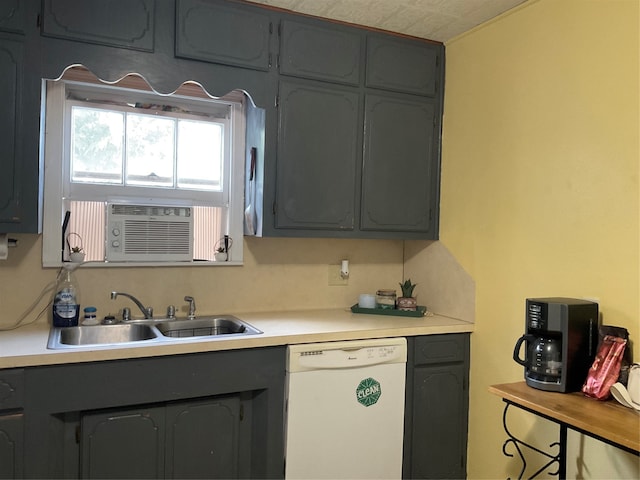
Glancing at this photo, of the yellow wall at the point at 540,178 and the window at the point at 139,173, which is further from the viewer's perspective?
the window at the point at 139,173

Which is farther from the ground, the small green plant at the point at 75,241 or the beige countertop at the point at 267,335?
the small green plant at the point at 75,241

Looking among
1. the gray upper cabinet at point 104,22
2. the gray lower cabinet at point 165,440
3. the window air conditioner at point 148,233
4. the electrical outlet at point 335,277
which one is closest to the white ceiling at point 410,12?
the gray upper cabinet at point 104,22

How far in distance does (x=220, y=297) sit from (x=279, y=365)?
2.20 ft

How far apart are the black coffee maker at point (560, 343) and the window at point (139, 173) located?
154 centimetres

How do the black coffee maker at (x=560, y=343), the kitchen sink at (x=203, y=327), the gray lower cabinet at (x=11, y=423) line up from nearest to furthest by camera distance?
the gray lower cabinet at (x=11, y=423) < the black coffee maker at (x=560, y=343) < the kitchen sink at (x=203, y=327)

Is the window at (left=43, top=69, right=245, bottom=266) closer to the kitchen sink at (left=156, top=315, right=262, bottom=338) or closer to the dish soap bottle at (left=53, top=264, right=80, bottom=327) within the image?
the dish soap bottle at (left=53, top=264, right=80, bottom=327)

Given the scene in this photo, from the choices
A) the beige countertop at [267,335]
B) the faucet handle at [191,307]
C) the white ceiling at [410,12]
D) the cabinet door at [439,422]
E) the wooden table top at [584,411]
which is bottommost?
the cabinet door at [439,422]

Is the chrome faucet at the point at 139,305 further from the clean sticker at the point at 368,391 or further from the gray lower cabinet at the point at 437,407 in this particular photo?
the gray lower cabinet at the point at 437,407

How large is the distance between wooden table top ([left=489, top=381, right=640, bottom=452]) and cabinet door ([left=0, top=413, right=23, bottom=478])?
1700 millimetres

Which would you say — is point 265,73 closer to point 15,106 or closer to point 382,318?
point 15,106

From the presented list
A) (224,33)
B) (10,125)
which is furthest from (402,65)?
(10,125)

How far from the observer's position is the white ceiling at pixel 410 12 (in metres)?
2.47

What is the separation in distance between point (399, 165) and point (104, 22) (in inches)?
61.9

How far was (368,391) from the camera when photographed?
2.47 metres
